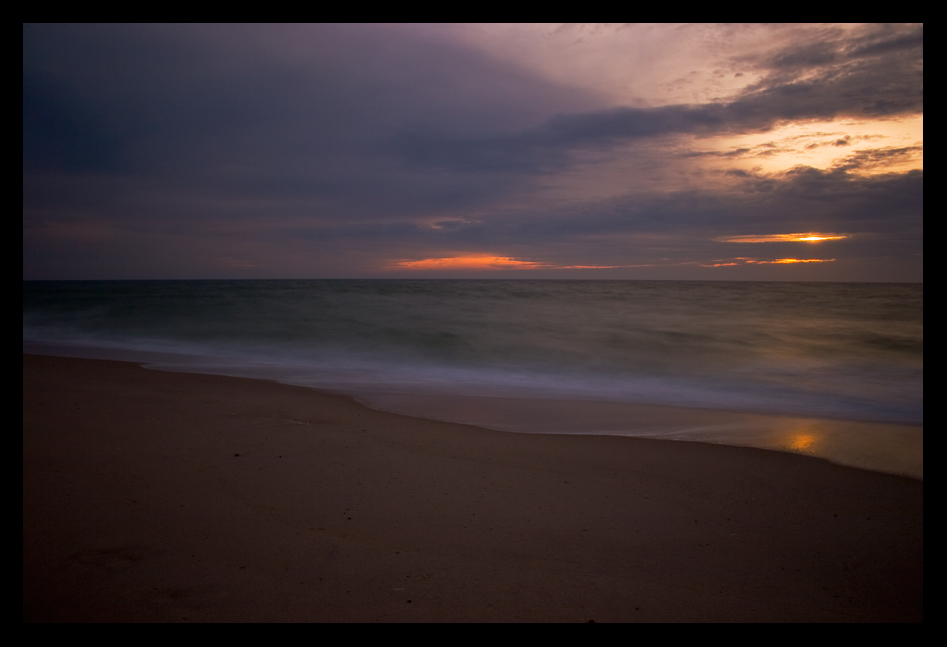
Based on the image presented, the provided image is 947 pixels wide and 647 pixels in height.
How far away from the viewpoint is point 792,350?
12320 mm


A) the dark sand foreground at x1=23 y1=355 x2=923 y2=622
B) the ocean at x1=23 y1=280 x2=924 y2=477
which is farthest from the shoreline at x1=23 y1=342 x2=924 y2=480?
the dark sand foreground at x1=23 y1=355 x2=923 y2=622

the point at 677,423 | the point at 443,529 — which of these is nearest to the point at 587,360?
the point at 677,423

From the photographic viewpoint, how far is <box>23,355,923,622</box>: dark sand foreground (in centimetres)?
221

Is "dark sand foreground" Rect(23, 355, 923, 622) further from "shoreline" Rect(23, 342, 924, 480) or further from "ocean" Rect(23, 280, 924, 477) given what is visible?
"ocean" Rect(23, 280, 924, 477)

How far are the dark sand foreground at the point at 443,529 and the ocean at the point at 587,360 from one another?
4.18 ft

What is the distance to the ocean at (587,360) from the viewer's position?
18.8 feet

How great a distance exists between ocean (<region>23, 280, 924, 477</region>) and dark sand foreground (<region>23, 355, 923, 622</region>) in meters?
1.27

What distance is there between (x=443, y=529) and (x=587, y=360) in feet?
30.2

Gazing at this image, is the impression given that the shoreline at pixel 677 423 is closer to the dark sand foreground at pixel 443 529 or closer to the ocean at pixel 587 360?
the ocean at pixel 587 360

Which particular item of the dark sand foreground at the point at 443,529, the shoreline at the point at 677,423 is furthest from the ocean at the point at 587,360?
the dark sand foreground at the point at 443,529

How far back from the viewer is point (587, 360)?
11523 millimetres
